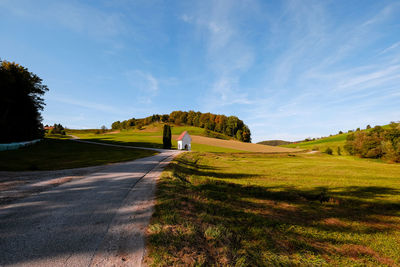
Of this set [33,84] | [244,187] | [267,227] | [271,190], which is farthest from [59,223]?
[33,84]

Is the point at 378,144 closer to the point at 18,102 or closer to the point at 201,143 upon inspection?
the point at 201,143

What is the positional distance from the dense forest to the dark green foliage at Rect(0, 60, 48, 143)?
287ft

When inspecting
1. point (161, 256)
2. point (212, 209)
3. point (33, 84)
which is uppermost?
point (33, 84)

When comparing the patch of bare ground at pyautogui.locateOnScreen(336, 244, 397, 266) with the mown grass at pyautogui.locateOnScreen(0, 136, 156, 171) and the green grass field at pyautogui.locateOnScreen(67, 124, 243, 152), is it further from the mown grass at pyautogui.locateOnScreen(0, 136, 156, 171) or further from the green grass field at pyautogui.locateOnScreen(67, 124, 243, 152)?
the green grass field at pyautogui.locateOnScreen(67, 124, 243, 152)

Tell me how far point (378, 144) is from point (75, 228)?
67.8 meters

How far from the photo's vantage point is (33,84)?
3183 centimetres

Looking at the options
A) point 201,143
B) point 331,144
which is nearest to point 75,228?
point 201,143

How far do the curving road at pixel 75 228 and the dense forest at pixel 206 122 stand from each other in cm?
9447

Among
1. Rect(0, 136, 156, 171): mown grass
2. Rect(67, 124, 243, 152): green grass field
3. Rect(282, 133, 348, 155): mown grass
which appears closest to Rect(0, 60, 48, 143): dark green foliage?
Rect(0, 136, 156, 171): mown grass

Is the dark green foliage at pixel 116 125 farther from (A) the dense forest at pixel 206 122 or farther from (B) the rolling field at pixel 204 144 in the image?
(B) the rolling field at pixel 204 144

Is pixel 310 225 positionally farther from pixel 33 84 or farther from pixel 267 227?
pixel 33 84

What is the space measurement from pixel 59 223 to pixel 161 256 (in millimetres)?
3142

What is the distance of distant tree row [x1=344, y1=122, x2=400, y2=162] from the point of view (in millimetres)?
36894

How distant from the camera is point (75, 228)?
3.65 metres
